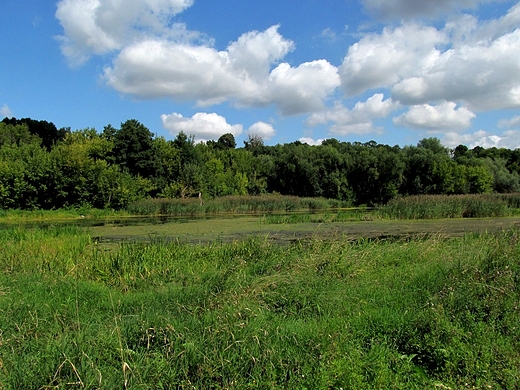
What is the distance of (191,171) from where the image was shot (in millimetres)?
45031

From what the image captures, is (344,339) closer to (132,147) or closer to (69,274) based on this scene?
(69,274)

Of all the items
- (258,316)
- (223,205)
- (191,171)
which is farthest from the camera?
(191,171)

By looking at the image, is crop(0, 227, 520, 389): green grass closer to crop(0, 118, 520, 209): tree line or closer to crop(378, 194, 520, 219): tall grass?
crop(378, 194, 520, 219): tall grass

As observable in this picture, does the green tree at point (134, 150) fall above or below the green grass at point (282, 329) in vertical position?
above

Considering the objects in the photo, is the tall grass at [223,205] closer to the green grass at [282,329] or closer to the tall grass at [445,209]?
the tall grass at [445,209]

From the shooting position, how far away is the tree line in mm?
37625

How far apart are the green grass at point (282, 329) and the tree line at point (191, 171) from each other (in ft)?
109

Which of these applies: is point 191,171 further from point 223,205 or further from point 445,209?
point 445,209

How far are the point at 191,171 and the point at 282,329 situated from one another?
137 ft

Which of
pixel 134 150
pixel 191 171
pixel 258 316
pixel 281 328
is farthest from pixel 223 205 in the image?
pixel 281 328

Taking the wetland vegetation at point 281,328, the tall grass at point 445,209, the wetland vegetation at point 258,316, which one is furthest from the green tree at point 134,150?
the wetland vegetation at point 281,328

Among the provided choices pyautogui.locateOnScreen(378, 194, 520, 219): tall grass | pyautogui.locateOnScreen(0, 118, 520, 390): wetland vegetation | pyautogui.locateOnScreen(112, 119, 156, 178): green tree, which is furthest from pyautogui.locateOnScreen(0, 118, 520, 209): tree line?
pyautogui.locateOnScreen(0, 118, 520, 390): wetland vegetation

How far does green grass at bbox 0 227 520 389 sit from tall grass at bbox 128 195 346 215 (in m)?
27.7

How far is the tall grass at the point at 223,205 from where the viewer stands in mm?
34875
